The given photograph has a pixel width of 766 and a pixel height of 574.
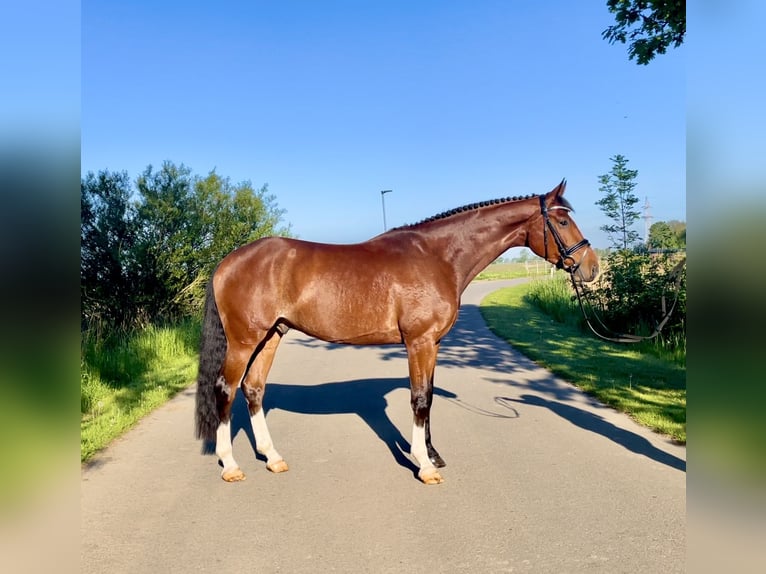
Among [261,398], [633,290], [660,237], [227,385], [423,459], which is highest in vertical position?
[660,237]

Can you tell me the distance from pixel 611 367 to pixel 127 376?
25.3 feet

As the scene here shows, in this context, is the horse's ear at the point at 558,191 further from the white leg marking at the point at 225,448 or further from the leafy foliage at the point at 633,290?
the leafy foliage at the point at 633,290

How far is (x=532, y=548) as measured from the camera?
9.17ft

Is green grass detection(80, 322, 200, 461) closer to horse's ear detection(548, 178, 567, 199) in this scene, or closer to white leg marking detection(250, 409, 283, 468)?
white leg marking detection(250, 409, 283, 468)

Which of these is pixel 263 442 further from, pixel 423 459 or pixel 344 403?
pixel 344 403

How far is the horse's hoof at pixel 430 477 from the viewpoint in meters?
3.71

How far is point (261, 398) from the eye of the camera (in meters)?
4.37

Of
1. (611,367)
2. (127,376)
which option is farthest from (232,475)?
(611,367)

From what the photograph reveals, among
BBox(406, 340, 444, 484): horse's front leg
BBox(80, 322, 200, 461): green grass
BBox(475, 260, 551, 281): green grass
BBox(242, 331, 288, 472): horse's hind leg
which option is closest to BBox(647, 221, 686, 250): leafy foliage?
BBox(406, 340, 444, 484): horse's front leg

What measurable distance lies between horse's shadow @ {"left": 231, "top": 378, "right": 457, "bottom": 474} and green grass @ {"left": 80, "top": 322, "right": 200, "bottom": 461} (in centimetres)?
118

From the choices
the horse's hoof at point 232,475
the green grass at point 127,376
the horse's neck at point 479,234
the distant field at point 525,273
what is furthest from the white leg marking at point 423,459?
the distant field at point 525,273
